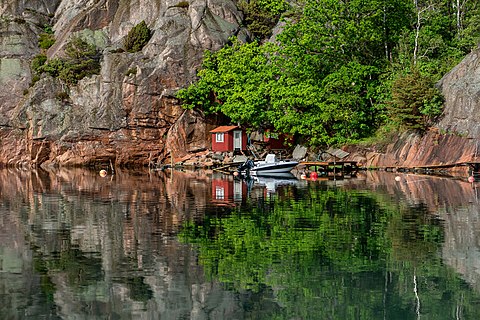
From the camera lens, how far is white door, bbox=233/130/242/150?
293ft

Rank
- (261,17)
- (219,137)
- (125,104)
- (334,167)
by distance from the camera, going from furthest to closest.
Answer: (261,17)
(125,104)
(219,137)
(334,167)

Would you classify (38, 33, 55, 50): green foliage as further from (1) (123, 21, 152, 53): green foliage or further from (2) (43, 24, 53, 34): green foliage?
(1) (123, 21, 152, 53): green foliage

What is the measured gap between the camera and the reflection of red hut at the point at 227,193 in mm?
39344

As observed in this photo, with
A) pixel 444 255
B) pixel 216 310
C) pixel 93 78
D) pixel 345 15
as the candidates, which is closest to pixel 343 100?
pixel 345 15

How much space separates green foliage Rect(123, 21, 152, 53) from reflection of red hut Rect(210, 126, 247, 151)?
20903 mm

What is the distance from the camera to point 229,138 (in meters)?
88.8

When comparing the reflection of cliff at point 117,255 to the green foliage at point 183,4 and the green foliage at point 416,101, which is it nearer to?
the green foliage at point 416,101

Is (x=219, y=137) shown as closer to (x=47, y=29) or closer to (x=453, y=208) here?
(x=47, y=29)

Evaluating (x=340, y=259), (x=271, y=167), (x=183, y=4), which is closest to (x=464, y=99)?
(x=271, y=167)

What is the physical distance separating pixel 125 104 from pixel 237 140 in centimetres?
1847

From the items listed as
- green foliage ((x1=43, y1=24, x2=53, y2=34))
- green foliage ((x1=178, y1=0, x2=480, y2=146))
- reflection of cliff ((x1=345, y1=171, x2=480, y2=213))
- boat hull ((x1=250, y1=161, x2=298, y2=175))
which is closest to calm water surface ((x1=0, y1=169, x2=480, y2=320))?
reflection of cliff ((x1=345, y1=171, x2=480, y2=213))

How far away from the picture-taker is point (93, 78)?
323ft

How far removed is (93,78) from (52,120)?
8875 mm

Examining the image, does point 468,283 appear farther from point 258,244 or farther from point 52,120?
point 52,120
